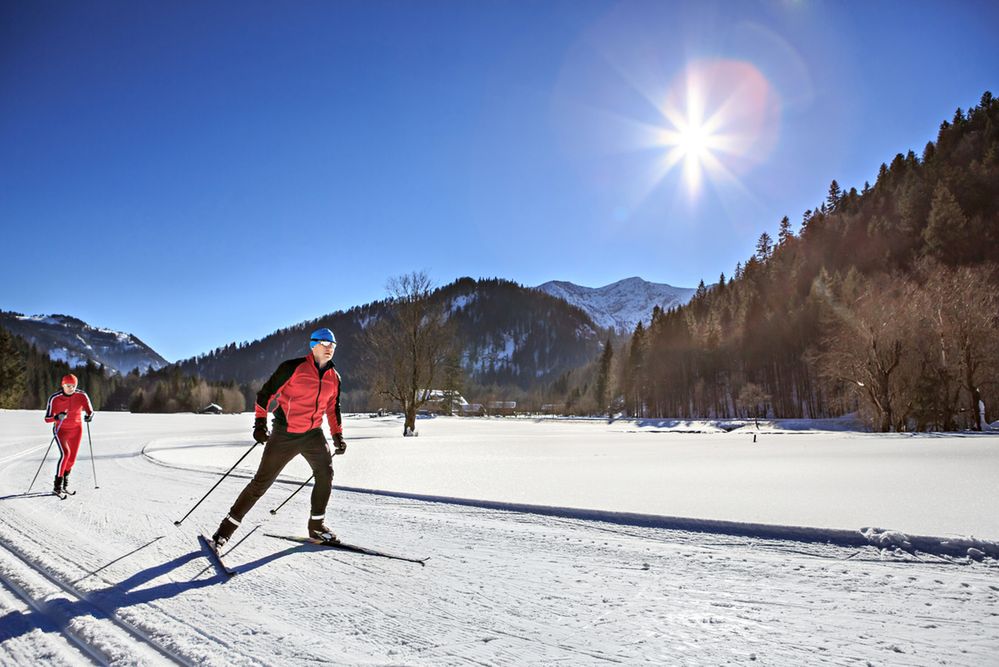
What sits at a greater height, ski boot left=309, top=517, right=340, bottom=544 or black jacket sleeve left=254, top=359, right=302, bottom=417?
black jacket sleeve left=254, top=359, right=302, bottom=417

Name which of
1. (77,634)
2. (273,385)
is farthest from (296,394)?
(77,634)

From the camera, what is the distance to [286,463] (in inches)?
181

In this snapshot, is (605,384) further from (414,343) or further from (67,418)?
(67,418)

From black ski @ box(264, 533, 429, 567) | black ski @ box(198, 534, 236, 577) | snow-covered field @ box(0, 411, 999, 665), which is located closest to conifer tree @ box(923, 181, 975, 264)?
snow-covered field @ box(0, 411, 999, 665)

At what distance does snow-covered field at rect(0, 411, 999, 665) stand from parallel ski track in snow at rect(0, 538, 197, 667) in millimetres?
16

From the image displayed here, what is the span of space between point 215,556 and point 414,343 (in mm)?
24564

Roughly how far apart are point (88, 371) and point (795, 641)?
15413cm

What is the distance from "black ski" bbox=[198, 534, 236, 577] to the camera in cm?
397

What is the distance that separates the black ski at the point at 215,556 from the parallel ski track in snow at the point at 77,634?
853mm

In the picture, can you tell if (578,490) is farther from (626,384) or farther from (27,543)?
(626,384)

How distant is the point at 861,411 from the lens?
34.9 meters

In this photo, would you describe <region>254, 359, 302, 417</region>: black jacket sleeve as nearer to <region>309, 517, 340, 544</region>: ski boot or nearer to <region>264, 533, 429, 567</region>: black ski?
<region>309, 517, 340, 544</region>: ski boot

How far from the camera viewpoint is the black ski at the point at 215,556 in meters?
3.97

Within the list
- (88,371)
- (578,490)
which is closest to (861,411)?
(578,490)
